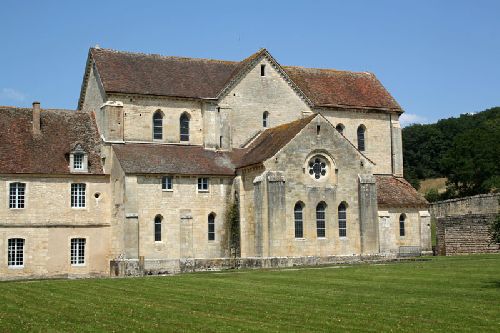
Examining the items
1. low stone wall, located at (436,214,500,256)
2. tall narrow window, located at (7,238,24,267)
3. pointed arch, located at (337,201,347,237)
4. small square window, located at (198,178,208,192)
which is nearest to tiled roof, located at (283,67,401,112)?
pointed arch, located at (337,201,347,237)

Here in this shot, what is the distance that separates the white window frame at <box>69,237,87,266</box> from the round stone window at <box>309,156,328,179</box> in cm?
1500

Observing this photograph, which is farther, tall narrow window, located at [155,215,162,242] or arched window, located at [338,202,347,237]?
arched window, located at [338,202,347,237]

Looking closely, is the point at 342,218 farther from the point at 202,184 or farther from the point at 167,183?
the point at 167,183

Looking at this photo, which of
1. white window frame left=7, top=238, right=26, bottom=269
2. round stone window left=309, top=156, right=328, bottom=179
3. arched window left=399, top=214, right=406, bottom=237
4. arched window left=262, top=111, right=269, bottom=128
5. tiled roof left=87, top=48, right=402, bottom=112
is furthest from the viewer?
arched window left=399, top=214, right=406, bottom=237

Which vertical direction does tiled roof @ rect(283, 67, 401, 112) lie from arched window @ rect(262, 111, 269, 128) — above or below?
above

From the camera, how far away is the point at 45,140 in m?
48.3

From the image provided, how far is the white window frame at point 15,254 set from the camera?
1778 inches

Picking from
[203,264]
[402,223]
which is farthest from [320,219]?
[402,223]

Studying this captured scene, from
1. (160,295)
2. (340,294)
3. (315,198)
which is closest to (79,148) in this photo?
(315,198)

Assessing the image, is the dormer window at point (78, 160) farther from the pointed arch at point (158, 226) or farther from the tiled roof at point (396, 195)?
the tiled roof at point (396, 195)

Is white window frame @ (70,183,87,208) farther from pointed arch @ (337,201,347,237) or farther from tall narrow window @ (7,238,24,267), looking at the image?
pointed arch @ (337,201,347,237)

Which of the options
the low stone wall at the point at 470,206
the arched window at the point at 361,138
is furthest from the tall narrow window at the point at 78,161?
the low stone wall at the point at 470,206

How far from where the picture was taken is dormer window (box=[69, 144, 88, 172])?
47406 millimetres

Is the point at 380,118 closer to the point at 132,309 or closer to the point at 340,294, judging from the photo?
the point at 340,294
